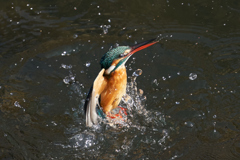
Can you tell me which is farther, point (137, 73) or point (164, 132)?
point (137, 73)

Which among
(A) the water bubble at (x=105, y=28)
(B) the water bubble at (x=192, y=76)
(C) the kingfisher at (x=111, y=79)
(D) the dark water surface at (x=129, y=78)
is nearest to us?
(C) the kingfisher at (x=111, y=79)

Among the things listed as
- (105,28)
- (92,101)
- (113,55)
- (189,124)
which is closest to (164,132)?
(189,124)

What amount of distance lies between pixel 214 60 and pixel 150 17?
1.17m

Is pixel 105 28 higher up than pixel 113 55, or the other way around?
pixel 113 55

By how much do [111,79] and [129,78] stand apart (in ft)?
2.24

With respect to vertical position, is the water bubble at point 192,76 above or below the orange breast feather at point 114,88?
below

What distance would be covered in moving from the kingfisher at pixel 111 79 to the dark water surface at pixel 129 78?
0.35m

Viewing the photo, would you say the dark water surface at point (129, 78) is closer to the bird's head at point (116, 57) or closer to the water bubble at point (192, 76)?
the water bubble at point (192, 76)

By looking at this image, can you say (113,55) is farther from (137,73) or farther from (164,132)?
(164,132)

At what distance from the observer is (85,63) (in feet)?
14.0

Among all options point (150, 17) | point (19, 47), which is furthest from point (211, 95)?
point (19, 47)

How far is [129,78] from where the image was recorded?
13.4 feet

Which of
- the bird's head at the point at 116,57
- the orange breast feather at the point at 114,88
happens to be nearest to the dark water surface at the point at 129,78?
the orange breast feather at the point at 114,88

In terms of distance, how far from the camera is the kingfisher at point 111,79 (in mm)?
3248
